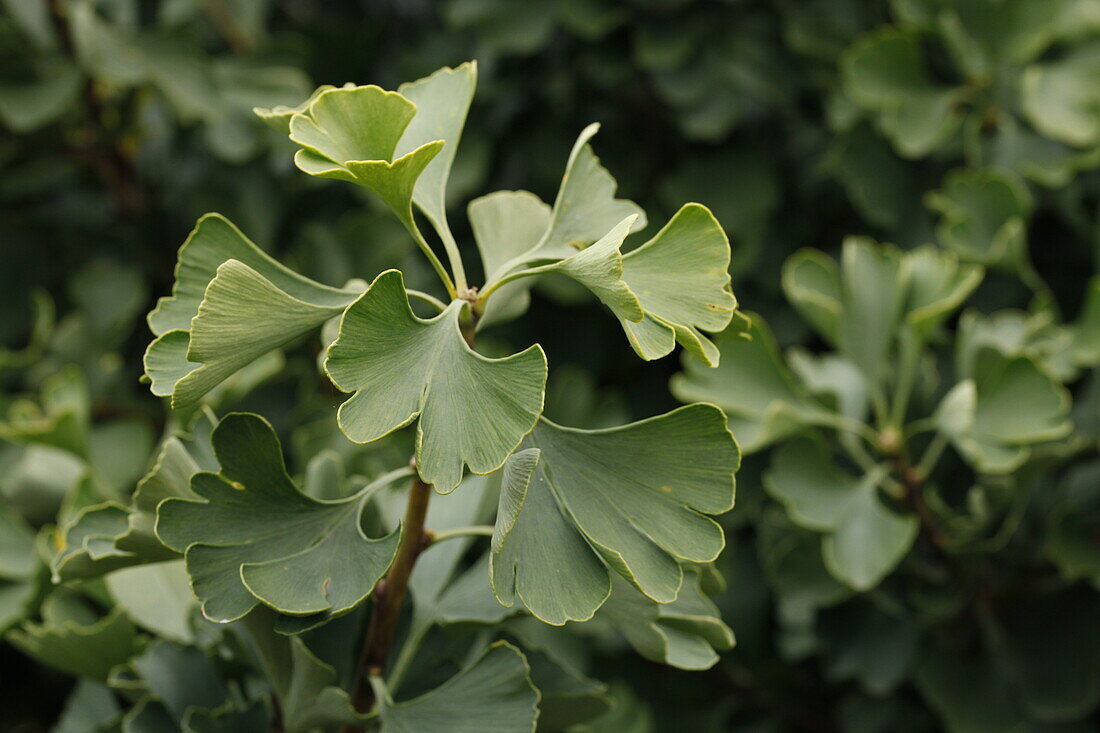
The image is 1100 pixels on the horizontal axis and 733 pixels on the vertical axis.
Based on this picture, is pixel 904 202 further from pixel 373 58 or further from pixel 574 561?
pixel 574 561

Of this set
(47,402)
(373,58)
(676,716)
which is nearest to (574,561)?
(47,402)

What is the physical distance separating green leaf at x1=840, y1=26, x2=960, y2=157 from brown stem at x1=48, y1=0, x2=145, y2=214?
668 mm

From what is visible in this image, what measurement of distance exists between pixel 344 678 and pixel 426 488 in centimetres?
12

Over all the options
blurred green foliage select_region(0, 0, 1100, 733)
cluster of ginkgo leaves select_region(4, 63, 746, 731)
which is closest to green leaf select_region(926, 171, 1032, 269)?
blurred green foliage select_region(0, 0, 1100, 733)

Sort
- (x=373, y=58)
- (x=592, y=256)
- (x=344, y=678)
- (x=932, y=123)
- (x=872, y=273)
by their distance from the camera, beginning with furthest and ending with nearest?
(x=373, y=58) → (x=932, y=123) → (x=872, y=273) → (x=344, y=678) → (x=592, y=256)

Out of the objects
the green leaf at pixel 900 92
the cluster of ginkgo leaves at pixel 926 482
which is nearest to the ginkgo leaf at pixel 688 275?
the cluster of ginkgo leaves at pixel 926 482

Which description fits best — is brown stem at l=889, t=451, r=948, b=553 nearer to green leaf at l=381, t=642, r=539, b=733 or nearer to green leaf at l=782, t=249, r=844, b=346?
green leaf at l=782, t=249, r=844, b=346

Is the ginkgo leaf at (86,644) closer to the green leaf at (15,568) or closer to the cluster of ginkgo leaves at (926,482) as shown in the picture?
the green leaf at (15,568)

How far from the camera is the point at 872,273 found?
0.68 meters

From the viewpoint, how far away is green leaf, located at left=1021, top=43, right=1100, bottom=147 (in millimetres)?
811

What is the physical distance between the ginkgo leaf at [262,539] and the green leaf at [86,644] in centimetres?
14

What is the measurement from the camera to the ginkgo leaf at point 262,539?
14.9 inches

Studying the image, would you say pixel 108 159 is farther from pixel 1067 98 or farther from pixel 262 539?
pixel 1067 98

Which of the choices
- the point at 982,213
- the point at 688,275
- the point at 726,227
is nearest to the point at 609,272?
the point at 688,275
